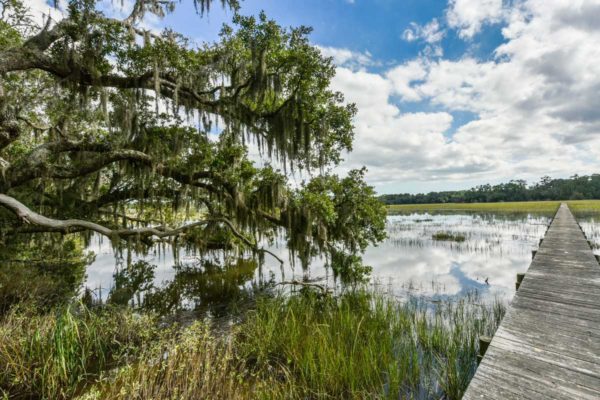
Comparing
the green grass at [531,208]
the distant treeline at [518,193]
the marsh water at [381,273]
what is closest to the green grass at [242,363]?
the marsh water at [381,273]

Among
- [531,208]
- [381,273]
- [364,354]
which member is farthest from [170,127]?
[531,208]

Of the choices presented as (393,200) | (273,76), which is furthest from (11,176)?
(393,200)

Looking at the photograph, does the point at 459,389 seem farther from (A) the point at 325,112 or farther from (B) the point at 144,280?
(B) the point at 144,280

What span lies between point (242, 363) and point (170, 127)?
683 centimetres

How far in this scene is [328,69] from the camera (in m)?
7.80

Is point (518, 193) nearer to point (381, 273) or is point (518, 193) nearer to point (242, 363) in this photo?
point (381, 273)

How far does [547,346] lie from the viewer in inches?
108

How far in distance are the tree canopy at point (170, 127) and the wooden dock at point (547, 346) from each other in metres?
5.04

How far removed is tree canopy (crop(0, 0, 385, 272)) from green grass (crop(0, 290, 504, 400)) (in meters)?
2.02

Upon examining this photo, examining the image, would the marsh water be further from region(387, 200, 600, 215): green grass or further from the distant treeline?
the distant treeline

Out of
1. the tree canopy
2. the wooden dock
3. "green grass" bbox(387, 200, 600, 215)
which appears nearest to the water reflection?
the tree canopy

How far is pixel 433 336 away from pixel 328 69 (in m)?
7.01

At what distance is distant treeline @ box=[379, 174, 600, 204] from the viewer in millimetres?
75250

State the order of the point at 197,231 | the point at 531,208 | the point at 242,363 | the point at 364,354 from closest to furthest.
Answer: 1. the point at 364,354
2. the point at 242,363
3. the point at 197,231
4. the point at 531,208
